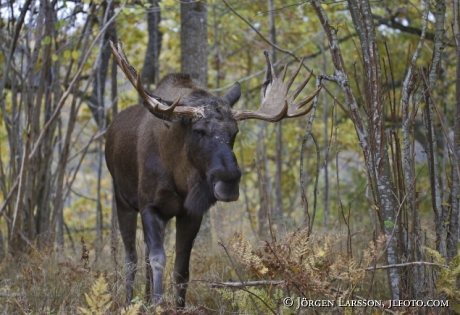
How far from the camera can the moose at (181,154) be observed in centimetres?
523

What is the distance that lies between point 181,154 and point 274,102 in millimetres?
1015

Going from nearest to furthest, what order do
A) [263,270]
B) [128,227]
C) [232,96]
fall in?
[263,270] < [232,96] < [128,227]

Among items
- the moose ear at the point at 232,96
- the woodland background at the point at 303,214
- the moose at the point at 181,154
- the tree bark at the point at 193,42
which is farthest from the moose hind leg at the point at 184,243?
the tree bark at the point at 193,42

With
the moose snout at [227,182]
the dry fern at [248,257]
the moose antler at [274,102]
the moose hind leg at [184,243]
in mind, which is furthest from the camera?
the moose hind leg at [184,243]

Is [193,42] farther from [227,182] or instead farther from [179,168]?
[227,182]

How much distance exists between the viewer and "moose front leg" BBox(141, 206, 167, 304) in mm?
5371

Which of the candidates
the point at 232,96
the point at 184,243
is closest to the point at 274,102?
the point at 232,96

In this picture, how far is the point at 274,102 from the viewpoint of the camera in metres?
5.88

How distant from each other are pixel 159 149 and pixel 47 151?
2846mm

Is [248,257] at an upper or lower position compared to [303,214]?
lower

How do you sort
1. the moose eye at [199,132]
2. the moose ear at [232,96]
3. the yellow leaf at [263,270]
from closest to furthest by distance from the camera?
the yellow leaf at [263,270]
the moose eye at [199,132]
the moose ear at [232,96]

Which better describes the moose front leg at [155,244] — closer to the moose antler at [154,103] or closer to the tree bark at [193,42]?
the moose antler at [154,103]

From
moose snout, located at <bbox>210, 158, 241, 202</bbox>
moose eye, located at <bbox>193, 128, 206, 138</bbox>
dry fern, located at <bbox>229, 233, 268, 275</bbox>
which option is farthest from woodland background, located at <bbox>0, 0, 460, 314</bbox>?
moose eye, located at <bbox>193, 128, 206, 138</bbox>

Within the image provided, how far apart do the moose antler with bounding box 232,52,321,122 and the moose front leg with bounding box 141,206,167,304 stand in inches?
47.6
